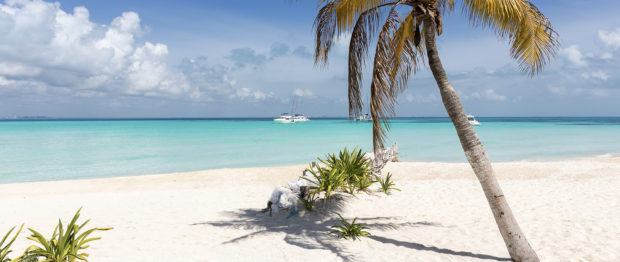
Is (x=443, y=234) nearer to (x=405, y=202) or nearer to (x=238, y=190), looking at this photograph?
(x=405, y=202)

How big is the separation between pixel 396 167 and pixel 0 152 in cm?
2882

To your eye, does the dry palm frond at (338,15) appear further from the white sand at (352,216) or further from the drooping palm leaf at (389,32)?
the white sand at (352,216)

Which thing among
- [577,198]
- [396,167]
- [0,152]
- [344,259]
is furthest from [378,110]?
[0,152]

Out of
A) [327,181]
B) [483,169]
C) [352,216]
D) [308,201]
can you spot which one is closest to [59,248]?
[308,201]

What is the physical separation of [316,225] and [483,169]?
3.17 m

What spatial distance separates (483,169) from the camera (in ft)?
13.4

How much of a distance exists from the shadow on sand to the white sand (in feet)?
0.06

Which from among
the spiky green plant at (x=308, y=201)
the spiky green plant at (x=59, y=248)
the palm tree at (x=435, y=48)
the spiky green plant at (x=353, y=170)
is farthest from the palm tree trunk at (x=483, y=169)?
the spiky green plant at (x=59, y=248)

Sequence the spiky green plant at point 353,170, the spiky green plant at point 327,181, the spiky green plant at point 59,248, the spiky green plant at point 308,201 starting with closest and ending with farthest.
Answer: the spiky green plant at point 59,248, the spiky green plant at point 308,201, the spiky green plant at point 327,181, the spiky green plant at point 353,170

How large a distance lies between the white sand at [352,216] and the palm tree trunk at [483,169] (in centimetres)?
→ 41

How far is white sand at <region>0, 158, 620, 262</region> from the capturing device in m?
4.64

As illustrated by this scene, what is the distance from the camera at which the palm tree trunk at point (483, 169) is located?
161 inches

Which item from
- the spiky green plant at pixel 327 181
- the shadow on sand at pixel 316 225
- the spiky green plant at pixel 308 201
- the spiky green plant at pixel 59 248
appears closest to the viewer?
the spiky green plant at pixel 59 248

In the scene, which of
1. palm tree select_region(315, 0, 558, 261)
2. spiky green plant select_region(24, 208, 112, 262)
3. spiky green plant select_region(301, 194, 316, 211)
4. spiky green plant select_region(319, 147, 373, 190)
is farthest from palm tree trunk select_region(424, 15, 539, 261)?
spiky green plant select_region(24, 208, 112, 262)
